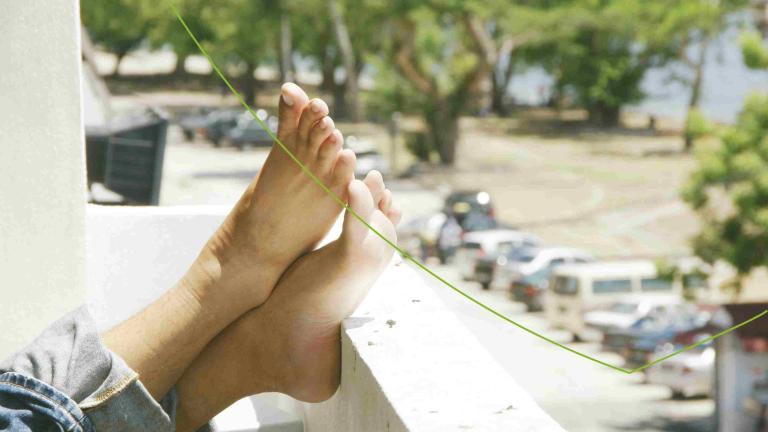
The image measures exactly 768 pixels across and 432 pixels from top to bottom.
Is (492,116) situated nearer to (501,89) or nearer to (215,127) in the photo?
(501,89)

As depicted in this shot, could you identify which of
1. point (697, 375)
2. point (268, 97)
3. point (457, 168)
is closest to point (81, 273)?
point (268, 97)

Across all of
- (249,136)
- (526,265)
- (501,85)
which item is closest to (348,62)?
(249,136)

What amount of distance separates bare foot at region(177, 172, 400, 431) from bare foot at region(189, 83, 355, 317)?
0.06 ft

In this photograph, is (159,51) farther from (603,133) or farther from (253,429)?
(603,133)

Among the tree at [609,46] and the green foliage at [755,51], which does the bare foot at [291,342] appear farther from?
the tree at [609,46]

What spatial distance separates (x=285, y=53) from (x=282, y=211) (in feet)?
0.47

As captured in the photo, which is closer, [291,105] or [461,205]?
[291,105]

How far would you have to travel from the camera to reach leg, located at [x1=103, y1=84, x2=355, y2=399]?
0.98 meters

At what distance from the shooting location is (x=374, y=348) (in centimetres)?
97

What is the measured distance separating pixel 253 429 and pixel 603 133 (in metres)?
0.98

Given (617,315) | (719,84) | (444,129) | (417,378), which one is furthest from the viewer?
(444,129)

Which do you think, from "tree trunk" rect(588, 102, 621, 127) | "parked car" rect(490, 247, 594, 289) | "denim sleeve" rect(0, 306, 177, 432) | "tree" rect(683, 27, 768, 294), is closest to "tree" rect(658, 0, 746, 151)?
"tree trunk" rect(588, 102, 621, 127)

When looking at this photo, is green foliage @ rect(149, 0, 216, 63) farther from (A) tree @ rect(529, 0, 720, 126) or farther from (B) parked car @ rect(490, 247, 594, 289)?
(A) tree @ rect(529, 0, 720, 126)

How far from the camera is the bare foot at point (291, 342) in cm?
100
